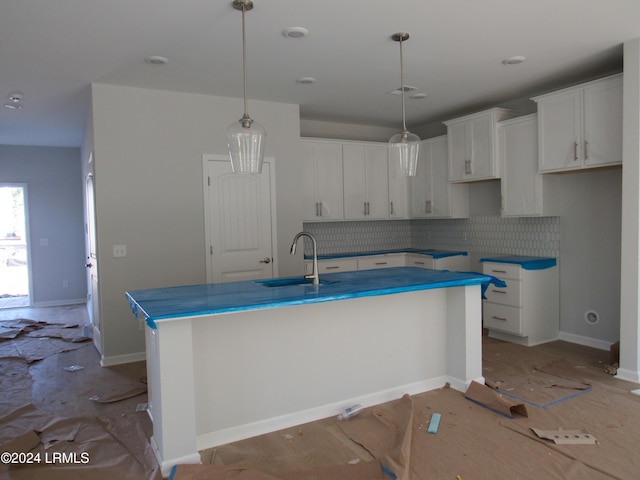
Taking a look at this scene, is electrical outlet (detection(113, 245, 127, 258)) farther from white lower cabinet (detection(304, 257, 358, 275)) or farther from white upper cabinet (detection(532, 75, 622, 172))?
white upper cabinet (detection(532, 75, 622, 172))

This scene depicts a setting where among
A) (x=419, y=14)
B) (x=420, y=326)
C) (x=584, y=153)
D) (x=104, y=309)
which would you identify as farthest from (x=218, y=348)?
(x=584, y=153)

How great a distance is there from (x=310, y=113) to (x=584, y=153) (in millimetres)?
3077

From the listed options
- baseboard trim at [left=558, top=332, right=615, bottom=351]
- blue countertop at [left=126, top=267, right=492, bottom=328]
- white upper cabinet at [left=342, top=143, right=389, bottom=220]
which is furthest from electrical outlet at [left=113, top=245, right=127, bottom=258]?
baseboard trim at [left=558, top=332, right=615, bottom=351]

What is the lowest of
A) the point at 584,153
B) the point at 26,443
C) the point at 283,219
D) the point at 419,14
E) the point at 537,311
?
the point at 26,443

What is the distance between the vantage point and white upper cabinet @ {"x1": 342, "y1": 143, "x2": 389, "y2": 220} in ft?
20.0

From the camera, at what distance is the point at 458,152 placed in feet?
18.4

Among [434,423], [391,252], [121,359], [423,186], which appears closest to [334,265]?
[391,252]

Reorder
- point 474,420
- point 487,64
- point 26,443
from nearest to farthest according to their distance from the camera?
point 26,443 < point 474,420 < point 487,64

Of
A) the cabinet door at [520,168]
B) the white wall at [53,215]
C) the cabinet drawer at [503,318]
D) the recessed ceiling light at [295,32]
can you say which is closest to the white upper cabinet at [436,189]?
the cabinet door at [520,168]

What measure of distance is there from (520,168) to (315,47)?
103 inches

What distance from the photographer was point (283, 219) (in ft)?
17.2

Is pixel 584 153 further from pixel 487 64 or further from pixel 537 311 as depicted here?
pixel 537 311

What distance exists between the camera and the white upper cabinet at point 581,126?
3861 mm

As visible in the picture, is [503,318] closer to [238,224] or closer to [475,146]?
[475,146]
